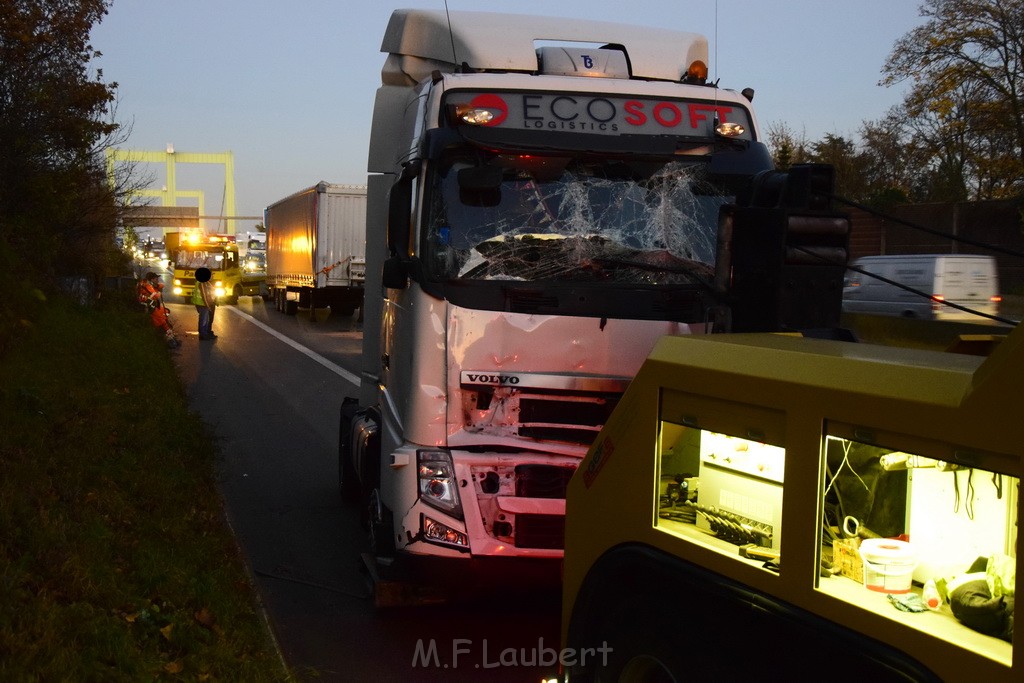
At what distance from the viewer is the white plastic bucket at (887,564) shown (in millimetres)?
2697

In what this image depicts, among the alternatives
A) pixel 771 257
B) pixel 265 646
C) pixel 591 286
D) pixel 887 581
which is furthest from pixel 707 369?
pixel 265 646

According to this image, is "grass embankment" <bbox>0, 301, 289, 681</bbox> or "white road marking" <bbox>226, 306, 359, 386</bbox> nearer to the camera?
"grass embankment" <bbox>0, 301, 289, 681</bbox>

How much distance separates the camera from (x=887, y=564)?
2719 millimetres

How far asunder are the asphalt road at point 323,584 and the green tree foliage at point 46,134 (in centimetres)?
438

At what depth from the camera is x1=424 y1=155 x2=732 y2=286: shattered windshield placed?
19.7 feet

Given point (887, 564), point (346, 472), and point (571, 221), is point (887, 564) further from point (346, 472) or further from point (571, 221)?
point (346, 472)

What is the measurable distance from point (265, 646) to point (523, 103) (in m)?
3.22

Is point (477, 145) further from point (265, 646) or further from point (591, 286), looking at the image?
point (265, 646)

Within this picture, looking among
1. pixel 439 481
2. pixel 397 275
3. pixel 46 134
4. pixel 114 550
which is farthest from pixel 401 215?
pixel 46 134

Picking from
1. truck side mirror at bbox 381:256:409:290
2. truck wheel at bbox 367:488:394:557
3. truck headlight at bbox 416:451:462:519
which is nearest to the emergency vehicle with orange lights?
truck wheel at bbox 367:488:394:557

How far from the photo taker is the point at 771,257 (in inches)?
178

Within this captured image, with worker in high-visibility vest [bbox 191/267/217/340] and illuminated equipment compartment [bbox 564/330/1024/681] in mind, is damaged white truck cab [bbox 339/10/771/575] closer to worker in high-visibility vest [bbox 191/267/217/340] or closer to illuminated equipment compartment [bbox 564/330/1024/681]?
illuminated equipment compartment [bbox 564/330/1024/681]

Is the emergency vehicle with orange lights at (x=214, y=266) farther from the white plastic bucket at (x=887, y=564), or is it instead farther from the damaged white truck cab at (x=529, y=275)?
the white plastic bucket at (x=887, y=564)

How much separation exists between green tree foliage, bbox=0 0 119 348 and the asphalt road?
14.4ft
